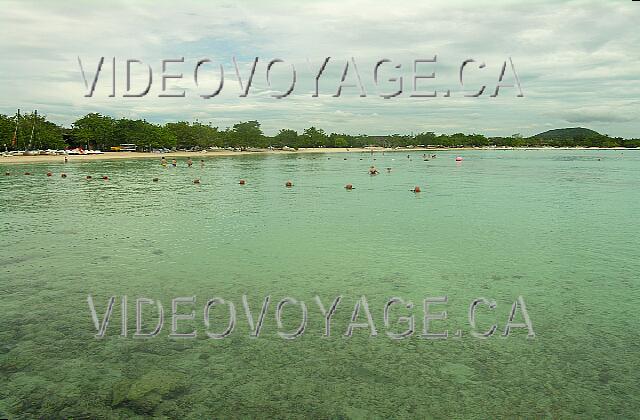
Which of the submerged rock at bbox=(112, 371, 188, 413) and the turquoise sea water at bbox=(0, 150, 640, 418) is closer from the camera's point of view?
the submerged rock at bbox=(112, 371, 188, 413)

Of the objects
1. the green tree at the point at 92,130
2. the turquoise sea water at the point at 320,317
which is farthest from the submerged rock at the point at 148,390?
the green tree at the point at 92,130

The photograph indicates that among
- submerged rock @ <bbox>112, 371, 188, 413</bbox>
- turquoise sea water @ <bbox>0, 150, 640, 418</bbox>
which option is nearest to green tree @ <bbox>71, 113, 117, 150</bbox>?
turquoise sea water @ <bbox>0, 150, 640, 418</bbox>

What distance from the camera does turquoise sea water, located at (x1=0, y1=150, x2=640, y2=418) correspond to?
6.64m

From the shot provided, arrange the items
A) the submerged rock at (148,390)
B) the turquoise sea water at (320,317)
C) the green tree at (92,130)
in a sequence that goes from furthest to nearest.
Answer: the green tree at (92,130)
the turquoise sea water at (320,317)
the submerged rock at (148,390)

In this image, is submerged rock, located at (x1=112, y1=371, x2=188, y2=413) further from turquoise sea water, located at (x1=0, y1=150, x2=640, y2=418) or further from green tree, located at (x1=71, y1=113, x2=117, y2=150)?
green tree, located at (x1=71, y1=113, x2=117, y2=150)

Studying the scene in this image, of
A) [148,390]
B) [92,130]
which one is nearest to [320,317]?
[148,390]

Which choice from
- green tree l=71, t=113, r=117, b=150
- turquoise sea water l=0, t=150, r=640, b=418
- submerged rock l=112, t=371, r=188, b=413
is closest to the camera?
submerged rock l=112, t=371, r=188, b=413

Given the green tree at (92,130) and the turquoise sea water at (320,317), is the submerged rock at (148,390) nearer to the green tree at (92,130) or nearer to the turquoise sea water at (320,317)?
the turquoise sea water at (320,317)

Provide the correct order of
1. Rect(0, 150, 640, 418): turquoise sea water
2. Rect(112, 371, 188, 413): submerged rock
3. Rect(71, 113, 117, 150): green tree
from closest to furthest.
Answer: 1. Rect(112, 371, 188, 413): submerged rock
2. Rect(0, 150, 640, 418): turquoise sea water
3. Rect(71, 113, 117, 150): green tree

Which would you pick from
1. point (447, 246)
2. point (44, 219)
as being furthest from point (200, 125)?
point (447, 246)

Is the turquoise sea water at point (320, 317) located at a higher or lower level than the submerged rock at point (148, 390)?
higher

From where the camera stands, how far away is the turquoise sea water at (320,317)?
6637 millimetres

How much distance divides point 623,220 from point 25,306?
26.0 meters

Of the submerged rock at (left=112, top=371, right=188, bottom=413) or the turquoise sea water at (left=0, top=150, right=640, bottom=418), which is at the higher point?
the turquoise sea water at (left=0, top=150, right=640, bottom=418)
